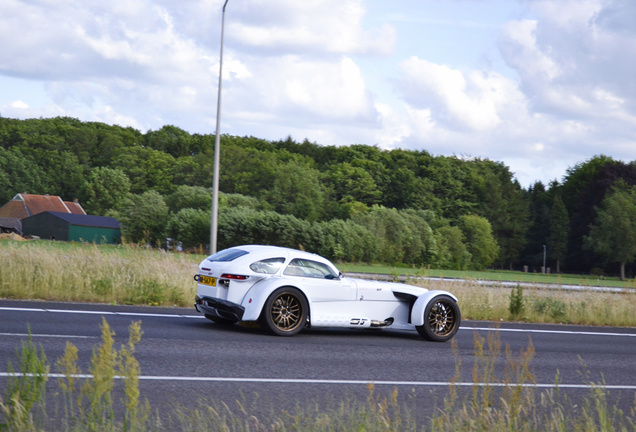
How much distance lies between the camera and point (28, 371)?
209 inches

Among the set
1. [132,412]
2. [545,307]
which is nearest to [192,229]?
[545,307]

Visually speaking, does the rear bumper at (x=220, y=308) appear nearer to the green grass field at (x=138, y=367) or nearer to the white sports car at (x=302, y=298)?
the white sports car at (x=302, y=298)

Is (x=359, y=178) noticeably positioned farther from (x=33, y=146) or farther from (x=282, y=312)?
(x=282, y=312)

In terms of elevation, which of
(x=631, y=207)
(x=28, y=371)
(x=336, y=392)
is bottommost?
(x=336, y=392)

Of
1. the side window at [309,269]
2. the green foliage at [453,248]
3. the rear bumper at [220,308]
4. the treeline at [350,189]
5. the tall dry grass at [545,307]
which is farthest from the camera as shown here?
the green foliage at [453,248]

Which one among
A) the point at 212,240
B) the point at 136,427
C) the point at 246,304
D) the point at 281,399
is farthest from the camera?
the point at 212,240

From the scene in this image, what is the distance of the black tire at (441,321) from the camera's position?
13469mm

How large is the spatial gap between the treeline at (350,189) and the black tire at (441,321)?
61.4 metres

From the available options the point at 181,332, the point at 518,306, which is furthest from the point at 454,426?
the point at 518,306

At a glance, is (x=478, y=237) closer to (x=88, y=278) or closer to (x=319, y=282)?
(x=88, y=278)

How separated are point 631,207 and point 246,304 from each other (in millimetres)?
78926

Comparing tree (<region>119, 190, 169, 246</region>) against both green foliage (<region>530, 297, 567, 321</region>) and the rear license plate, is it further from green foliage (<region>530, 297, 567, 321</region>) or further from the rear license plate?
the rear license plate

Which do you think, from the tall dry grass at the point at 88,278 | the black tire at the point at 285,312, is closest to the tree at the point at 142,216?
the tall dry grass at the point at 88,278

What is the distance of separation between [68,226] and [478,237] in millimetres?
53362
